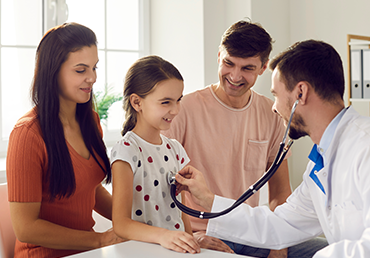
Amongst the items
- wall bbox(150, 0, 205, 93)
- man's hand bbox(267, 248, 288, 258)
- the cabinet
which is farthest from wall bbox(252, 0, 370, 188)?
man's hand bbox(267, 248, 288, 258)

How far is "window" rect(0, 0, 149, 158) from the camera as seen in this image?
92.2 inches

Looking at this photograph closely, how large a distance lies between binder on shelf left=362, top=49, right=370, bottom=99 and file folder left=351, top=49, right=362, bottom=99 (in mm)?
18

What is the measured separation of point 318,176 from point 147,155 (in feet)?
1.82

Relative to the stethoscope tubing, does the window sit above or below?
above

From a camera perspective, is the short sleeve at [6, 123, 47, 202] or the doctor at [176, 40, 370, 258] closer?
the doctor at [176, 40, 370, 258]

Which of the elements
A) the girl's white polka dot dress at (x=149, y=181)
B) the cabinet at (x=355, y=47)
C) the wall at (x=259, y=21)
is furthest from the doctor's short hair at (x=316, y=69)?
the cabinet at (x=355, y=47)

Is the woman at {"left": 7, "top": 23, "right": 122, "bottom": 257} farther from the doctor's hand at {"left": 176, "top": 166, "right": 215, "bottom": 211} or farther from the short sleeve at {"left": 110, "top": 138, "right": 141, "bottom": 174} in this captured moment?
the doctor's hand at {"left": 176, "top": 166, "right": 215, "bottom": 211}

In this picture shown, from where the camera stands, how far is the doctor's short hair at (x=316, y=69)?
1.13 meters

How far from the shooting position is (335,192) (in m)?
1.05

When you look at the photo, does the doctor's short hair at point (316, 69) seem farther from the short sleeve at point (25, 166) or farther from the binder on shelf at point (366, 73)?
the binder on shelf at point (366, 73)

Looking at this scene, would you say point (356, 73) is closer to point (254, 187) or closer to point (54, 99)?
point (254, 187)

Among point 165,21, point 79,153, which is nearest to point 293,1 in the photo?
point 165,21

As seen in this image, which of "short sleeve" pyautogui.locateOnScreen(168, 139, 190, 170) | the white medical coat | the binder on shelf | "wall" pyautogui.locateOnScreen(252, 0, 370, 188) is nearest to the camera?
the white medical coat

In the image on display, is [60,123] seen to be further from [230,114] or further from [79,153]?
[230,114]
